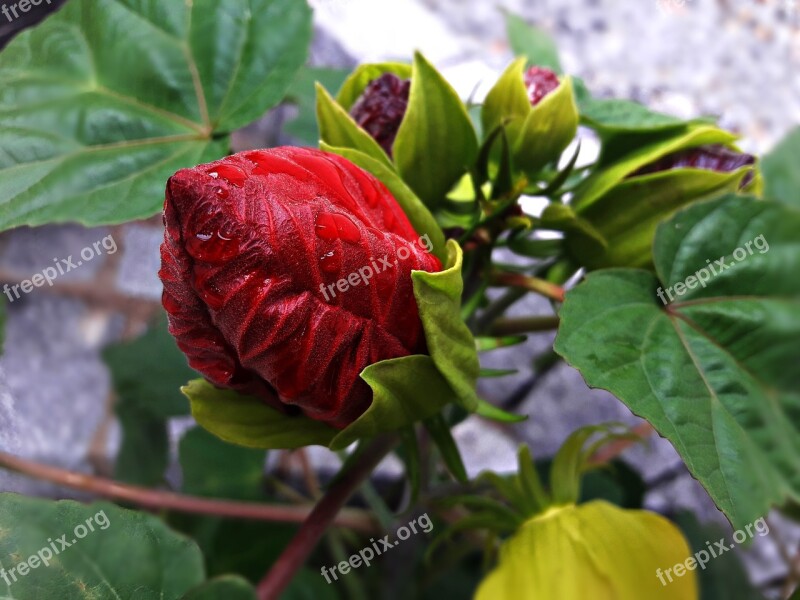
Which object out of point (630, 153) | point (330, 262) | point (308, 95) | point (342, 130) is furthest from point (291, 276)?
point (308, 95)

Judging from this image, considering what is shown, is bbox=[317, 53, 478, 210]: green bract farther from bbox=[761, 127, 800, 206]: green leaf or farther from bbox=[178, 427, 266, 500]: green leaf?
bbox=[178, 427, 266, 500]: green leaf

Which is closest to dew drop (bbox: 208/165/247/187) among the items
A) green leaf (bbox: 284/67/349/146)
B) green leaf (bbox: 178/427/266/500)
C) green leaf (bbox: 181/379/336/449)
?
green leaf (bbox: 181/379/336/449)

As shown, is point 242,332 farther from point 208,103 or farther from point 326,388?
point 208,103

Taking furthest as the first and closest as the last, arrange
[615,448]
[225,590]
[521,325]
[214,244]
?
1. [615,448]
2. [521,325]
3. [225,590]
4. [214,244]

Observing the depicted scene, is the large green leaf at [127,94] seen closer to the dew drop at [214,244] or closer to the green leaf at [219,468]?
the dew drop at [214,244]

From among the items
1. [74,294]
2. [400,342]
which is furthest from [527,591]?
[74,294]

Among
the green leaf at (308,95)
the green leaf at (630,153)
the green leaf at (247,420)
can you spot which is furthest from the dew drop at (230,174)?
the green leaf at (308,95)

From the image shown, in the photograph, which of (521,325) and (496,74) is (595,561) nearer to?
(521,325)
